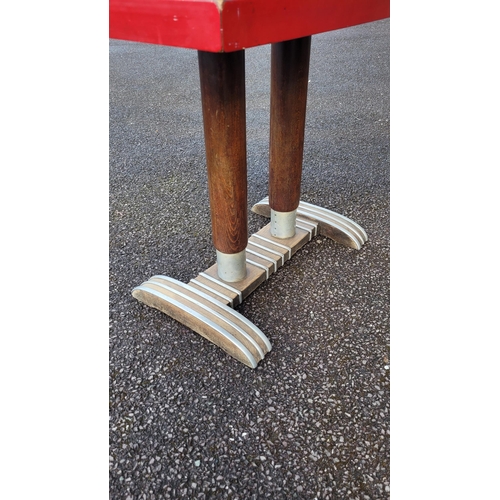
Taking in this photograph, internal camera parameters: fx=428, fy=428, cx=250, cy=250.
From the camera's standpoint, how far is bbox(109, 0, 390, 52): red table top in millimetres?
547

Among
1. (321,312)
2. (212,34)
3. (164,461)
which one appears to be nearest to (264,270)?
(321,312)

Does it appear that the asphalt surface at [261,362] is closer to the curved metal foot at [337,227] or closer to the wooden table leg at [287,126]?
the curved metal foot at [337,227]

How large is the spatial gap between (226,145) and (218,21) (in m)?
0.33

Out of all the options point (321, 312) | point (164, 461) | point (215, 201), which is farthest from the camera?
point (321, 312)

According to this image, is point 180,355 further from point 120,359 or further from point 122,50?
point 122,50

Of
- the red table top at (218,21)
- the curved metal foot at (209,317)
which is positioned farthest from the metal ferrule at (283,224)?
the red table top at (218,21)

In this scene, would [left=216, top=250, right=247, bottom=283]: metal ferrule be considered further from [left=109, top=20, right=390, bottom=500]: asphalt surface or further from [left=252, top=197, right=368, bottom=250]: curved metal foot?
[left=252, top=197, right=368, bottom=250]: curved metal foot

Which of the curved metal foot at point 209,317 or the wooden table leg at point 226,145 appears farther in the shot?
the curved metal foot at point 209,317

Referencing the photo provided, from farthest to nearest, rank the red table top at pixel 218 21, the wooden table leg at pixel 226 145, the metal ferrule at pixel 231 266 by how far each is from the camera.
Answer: the metal ferrule at pixel 231 266 < the wooden table leg at pixel 226 145 < the red table top at pixel 218 21

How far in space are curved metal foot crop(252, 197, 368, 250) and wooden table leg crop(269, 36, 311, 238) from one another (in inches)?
4.5

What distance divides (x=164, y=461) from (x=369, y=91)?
8.06 feet

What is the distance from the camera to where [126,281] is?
4.05 feet

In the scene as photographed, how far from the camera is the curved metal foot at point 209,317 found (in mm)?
969

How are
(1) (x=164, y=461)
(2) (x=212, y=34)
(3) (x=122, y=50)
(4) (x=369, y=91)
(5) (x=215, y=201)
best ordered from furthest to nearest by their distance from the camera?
(3) (x=122, y=50) → (4) (x=369, y=91) → (5) (x=215, y=201) → (1) (x=164, y=461) → (2) (x=212, y=34)
